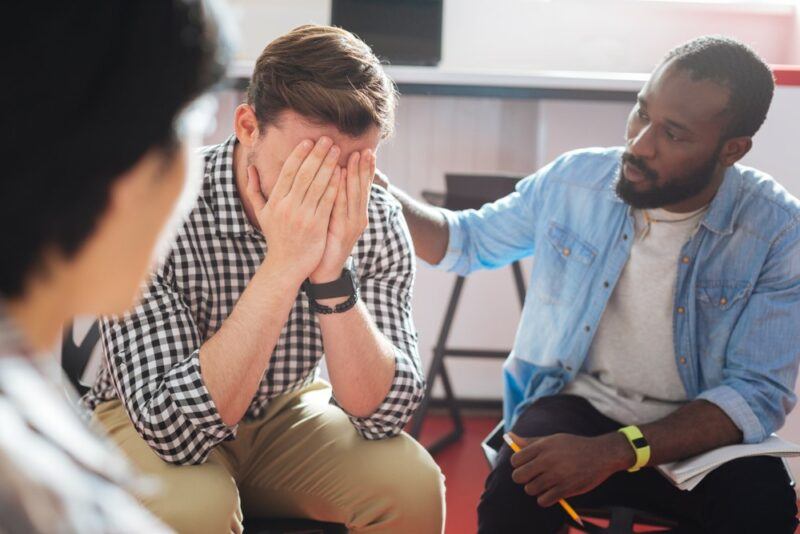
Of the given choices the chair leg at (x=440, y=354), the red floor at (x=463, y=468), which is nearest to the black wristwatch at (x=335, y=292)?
the red floor at (x=463, y=468)

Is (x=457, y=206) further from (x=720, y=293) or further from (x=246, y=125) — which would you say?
(x=246, y=125)

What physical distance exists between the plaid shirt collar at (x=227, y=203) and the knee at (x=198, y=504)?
36 centimetres

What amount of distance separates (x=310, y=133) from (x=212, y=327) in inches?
13.3

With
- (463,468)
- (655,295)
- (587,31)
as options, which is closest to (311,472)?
(655,295)

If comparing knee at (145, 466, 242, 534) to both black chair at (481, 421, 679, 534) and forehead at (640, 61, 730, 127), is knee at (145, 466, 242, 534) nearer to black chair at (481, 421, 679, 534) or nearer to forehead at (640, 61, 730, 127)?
black chair at (481, 421, 679, 534)

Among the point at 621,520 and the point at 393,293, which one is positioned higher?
the point at 393,293

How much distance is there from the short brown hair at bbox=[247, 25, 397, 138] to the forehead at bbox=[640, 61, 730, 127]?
22.8 inches

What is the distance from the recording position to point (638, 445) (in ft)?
5.12

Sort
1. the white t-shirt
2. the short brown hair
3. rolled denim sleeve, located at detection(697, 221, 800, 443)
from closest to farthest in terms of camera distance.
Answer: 1. the short brown hair
2. rolled denim sleeve, located at detection(697, 221, 800, 443)
3. the white t-shirt

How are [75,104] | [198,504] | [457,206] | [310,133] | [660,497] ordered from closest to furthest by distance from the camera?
[75,104] < [198,504] < [310,133] < [660,497] < [457,206]

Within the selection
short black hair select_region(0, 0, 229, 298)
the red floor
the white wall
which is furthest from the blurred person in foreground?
the white wall

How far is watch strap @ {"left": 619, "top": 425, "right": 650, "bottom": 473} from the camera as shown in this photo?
155 cm

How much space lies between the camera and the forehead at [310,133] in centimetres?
136

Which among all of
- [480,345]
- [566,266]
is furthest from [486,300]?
[566,266]
